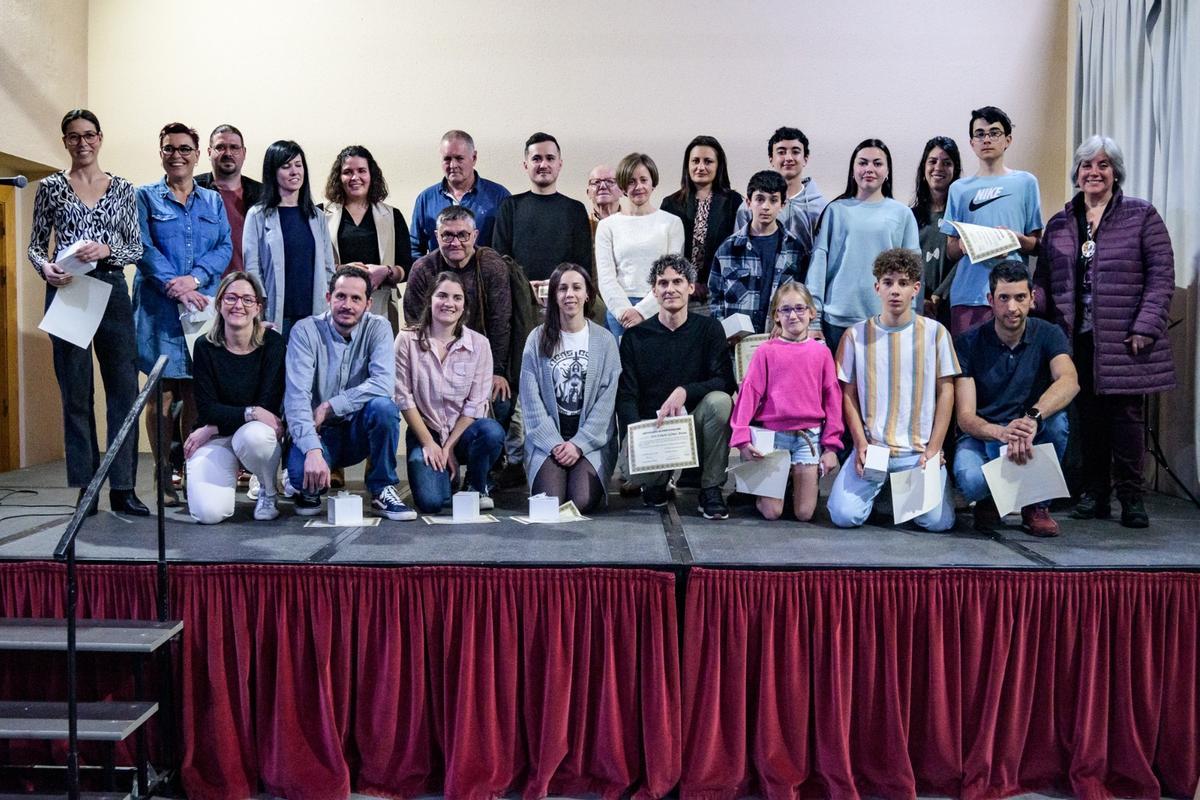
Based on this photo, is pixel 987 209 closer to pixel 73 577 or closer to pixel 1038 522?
pixel 1038 522

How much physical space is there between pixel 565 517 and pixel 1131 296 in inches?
88.4

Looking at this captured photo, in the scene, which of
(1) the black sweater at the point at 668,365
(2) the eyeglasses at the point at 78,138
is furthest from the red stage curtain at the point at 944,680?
(2) the eyeglasses at the point at 78,138

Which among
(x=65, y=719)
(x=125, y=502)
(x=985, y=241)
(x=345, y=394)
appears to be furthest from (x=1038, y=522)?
(x=125, y=502)

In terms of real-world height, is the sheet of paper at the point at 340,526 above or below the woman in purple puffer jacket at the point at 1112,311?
below

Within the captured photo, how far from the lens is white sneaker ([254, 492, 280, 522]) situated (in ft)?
10.6

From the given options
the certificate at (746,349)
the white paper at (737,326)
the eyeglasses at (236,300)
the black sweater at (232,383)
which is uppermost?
the eyeglasses at (236,300)

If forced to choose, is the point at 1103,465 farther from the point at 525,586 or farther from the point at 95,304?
the point at 95,304

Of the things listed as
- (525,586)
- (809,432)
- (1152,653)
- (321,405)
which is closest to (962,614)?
(1152,653)

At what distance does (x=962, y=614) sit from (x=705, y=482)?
1.08 meters

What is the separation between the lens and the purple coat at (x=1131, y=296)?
11.1 ft

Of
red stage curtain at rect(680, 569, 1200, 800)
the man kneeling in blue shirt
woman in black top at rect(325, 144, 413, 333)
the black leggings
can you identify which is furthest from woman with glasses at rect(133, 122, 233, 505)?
red stage curtain at rect(680, 569, 1200, 800)

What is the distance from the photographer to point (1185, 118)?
404 cm

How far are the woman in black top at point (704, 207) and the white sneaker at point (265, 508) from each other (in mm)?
1903

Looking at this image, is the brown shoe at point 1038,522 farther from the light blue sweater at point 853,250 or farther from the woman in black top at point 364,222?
the woman in black top at point 364,222
